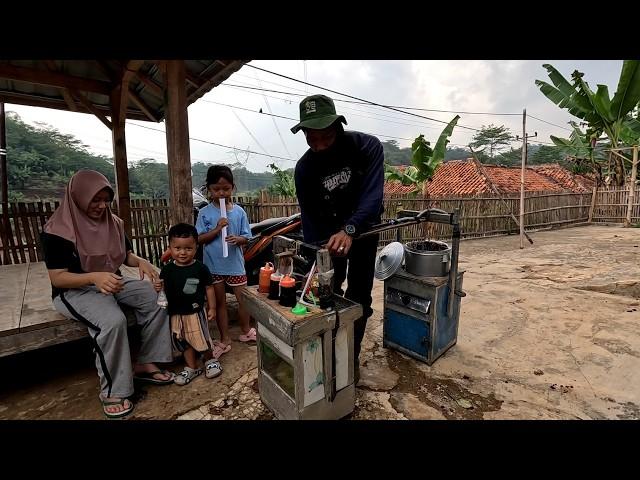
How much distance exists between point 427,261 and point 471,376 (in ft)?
3.11

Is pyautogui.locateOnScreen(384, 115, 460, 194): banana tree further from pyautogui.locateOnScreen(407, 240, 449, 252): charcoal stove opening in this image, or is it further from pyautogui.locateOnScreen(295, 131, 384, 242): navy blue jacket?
pyautogui.locateOnScreen(295, 131, 384, 242): navy blue jacket

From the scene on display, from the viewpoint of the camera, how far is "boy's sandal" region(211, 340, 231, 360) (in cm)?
281

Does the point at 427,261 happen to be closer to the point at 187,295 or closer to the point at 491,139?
the point at 187,295

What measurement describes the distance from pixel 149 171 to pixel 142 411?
132ft

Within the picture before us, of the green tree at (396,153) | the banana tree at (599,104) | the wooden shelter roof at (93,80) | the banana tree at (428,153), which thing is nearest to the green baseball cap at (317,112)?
the wooden shelter roof at (93,80)

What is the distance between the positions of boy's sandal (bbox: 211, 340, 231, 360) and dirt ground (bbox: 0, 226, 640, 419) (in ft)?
0.17

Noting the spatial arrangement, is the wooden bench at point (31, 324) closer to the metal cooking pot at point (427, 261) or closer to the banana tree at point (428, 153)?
the metal cooking pot at point (427, 261)

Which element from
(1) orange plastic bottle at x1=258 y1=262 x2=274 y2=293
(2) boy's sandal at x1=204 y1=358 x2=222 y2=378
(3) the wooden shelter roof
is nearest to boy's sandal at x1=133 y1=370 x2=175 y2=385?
(2) boy's sandal at x1=204 y1=358 x2=222 y2=378

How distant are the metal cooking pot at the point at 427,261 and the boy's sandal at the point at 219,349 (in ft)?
5.64

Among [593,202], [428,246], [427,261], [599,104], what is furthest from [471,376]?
[593,202]

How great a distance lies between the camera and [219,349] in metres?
2.87

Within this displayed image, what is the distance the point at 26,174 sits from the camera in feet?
73.0

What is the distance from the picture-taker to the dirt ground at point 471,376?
7.12 ft
